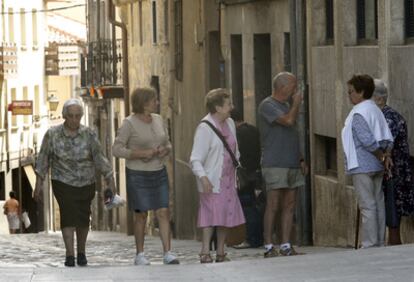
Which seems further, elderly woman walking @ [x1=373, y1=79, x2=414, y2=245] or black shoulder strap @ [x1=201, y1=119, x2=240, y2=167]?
black shoulder strap @ [x1=201, y1=119, x2=240, y2=167]

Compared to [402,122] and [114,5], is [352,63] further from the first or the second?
[114,5]

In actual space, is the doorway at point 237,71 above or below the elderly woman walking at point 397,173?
above

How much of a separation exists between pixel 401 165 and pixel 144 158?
93.5 inches

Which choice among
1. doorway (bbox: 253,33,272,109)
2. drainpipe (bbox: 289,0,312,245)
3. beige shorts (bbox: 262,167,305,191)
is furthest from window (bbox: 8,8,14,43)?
beige shorts (bbox: 262,167,305,191)

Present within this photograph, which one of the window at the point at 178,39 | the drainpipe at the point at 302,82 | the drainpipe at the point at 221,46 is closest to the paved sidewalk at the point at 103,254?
the drainpipe at the point at 302,82

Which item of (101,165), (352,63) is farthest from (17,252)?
(101,165)

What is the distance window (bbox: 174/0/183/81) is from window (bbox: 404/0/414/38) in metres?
15.9

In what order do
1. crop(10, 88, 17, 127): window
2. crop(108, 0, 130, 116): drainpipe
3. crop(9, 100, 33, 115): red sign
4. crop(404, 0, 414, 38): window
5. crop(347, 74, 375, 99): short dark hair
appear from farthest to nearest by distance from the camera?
crop(10, 88, 17, 127): window → crop(9, 100, 33, 115): red sign → crop(108, 0, 130, 116): drainpipe → crop(404, 0, 414, 38): window → crop(347, 74, 375, 99): short dark hair

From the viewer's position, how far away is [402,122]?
607 inches

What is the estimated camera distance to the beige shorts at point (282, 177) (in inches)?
635

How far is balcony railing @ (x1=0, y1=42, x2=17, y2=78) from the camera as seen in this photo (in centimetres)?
5850

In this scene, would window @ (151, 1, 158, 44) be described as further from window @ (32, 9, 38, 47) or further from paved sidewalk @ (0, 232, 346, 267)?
window @ (32, 9, 38, 47)

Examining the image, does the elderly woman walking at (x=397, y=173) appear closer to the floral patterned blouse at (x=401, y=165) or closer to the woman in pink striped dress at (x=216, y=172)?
the floral patterned blouse at (x=401, y=165)

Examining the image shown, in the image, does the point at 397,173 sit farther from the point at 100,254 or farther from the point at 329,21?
the point at 100,254
